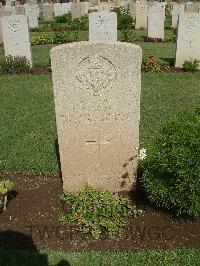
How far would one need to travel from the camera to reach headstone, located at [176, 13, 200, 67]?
38.4ft

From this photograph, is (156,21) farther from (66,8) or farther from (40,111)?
(66,8)

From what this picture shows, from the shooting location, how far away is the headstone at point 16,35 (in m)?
12.5

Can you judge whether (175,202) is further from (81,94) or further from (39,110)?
(39,110)

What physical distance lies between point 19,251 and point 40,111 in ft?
16.6

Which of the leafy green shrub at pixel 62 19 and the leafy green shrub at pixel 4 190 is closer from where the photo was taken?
the leafy green shrub at pixel 4 190

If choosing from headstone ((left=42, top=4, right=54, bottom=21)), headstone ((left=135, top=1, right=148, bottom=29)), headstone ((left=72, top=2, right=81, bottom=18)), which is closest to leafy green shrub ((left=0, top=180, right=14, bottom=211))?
headstone ((left=135, top=1, right=148, bottom=29))

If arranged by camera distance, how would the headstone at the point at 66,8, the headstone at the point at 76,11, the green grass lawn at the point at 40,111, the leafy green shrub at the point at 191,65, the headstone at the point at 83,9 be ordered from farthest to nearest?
the headstone at the point at 66,8 < the headstone at the point at 83,9 < the headstone at the point at 76,11 < the leafy green shrub at the point at 191,65 < the green grass lawn at the point at 40,111

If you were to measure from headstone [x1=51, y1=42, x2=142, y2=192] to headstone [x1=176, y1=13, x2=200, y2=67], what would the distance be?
8.18 meters

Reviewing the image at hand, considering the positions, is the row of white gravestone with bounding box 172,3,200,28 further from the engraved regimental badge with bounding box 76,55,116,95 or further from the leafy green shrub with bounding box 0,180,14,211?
the leafy green shrub with bounding box 0,180,14,211

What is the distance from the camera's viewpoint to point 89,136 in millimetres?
4789

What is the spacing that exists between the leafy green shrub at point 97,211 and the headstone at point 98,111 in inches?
7.9

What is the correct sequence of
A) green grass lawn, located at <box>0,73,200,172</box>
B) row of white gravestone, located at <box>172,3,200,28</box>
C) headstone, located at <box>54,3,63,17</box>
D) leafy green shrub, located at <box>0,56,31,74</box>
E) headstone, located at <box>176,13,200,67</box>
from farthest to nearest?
headstone, located at <box>54,3,63,17</box> → row of white gravestone, located at <box>172,3,200,28</box> → leafy green shrub, located at <box>0,56,31,74</box> → headstone, located at <box>176,13,200,67</box> → green grass lawn, located at <box>0,73,200,172</box>

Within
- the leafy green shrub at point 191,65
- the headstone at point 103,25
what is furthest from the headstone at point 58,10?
the leafy green shrub at point 191,65

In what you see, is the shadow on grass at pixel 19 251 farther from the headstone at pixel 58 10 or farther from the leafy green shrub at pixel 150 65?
the headstone at pixel 58 10
